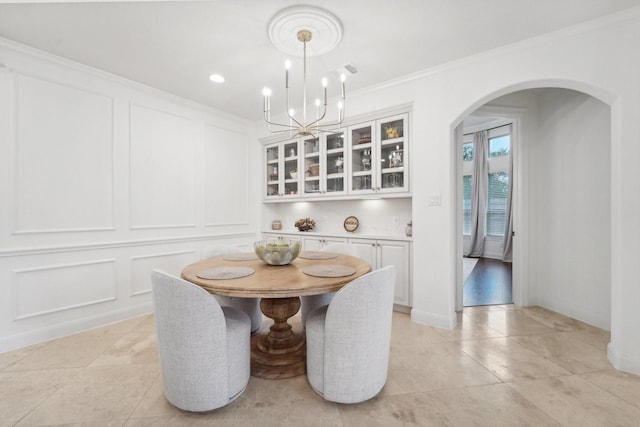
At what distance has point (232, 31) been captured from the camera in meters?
2.25

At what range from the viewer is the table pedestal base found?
2.06 metres

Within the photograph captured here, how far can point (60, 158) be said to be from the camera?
269 cm

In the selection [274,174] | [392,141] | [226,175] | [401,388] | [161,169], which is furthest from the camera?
[274,174]

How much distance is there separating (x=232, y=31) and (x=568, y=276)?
4062 millimetres

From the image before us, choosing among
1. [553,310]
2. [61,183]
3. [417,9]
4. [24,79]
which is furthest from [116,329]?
[553,310]

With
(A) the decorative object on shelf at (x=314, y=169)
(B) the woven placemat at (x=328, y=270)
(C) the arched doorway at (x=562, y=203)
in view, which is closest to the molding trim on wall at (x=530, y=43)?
(C) the arched doorway at (x=562, y=203)

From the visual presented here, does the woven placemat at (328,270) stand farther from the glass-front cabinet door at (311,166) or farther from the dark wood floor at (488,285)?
the dark wood floor at (488,285)

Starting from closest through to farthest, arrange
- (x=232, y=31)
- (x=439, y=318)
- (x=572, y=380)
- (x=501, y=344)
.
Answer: (x=572, y=380)
(x=232, y=31)
(x=501, y=344)
(x=439, y=318)

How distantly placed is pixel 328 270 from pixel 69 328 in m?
2.60

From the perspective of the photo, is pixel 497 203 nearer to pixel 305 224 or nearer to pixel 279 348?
pixel 305 224

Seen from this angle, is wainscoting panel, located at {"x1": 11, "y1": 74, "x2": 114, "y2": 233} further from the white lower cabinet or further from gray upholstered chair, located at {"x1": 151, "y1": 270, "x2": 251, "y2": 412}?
the white lower cabinet

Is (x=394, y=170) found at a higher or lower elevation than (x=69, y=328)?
higher

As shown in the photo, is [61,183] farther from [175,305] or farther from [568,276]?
[568,276]

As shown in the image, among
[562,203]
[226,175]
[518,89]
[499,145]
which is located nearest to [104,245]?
[226,175]
